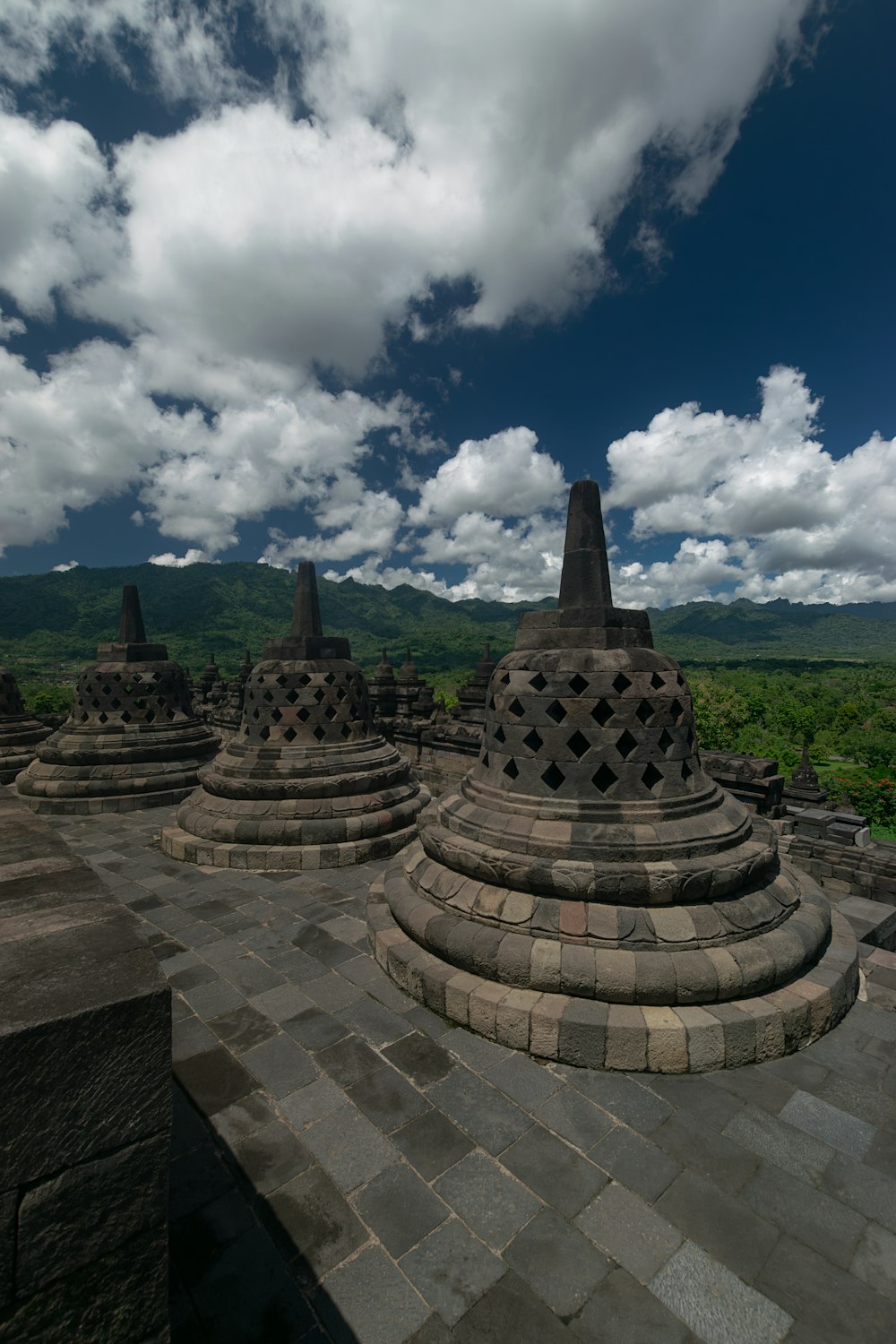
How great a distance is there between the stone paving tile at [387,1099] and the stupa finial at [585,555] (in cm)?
409

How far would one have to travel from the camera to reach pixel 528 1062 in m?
4.01

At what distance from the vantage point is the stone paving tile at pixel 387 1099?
3.50 meters

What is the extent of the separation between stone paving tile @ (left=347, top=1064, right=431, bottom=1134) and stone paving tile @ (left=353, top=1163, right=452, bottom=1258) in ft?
1.09

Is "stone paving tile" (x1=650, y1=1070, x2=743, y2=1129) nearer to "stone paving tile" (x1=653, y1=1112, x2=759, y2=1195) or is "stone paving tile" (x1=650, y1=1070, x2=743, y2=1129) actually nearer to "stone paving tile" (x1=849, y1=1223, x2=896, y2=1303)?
"stone paving tile" (x1=653, y1=1112, x2=759, y2=1195)

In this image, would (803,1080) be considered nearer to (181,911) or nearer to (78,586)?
(181,911)

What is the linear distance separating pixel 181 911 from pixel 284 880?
1277mm

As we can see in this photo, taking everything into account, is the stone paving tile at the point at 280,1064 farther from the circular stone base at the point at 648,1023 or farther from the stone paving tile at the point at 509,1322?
the stone paving tile at the point at 509,1322

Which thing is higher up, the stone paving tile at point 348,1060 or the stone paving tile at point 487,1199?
the stone paving tile at point 348,1060

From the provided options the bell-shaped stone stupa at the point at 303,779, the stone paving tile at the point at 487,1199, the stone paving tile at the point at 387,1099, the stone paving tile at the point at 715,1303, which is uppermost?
the bell-shaped stone stupa at the point at 303,779

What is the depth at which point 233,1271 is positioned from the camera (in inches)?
103

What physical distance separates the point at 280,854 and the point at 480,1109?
16.3 ft

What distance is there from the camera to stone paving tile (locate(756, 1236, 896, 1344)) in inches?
94.6

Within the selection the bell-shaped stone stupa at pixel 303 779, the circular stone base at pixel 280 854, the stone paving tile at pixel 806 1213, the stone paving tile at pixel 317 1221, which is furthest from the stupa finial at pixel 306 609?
the stone paving tile at pixel 806 1213

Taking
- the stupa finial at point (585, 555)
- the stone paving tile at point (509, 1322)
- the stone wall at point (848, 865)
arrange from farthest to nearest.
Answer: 1. the stone wall at point (848, 865)
2. the stupa finial at point (585, 555)
3. the stone paving tile at point (509, 1322)
